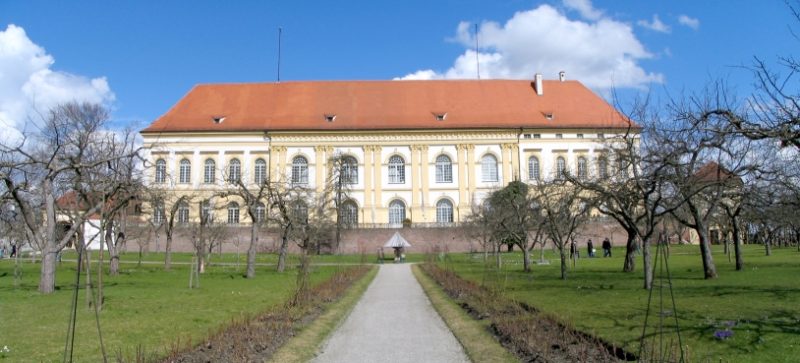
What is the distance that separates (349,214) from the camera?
58.8m

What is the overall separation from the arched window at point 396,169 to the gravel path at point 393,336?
46.1m

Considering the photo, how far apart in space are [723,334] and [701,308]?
3.57 m

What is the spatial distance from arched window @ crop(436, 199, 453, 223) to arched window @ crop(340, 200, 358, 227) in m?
8.45

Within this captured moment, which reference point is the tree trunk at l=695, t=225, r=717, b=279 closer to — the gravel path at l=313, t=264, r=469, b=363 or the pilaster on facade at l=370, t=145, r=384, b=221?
the gravel path at l=313, t=264, r=469, b=363

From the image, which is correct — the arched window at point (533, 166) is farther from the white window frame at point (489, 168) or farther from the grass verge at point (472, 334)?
the grass verge at point (472, 334)

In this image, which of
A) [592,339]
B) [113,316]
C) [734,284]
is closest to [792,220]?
[734,284]

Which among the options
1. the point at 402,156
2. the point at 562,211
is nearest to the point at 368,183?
the point at 402,156

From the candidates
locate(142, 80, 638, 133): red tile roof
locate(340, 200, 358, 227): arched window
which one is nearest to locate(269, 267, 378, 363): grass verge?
locate(340, 200, 358, 227): arched window

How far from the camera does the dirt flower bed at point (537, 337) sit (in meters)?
8.54

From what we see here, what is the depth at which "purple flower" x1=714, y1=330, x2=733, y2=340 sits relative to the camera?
30.1 ft

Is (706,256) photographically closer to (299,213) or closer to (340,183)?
(299,213)

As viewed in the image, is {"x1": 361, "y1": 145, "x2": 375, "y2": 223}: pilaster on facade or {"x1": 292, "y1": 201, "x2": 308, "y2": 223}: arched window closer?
{"x1": 292, "y1": 201, "x2": 308, "y2": 223}: arched window

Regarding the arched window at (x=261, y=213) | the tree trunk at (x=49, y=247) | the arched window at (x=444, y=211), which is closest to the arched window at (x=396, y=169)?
the arched window at (x=444, y=211)

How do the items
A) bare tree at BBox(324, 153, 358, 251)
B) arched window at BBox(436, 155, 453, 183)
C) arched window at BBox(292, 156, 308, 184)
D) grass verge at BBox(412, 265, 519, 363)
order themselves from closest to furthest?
grass verge at BBox(412, 265, 519, 363) → bare tree at BBox(324, 153, 358, 251) → arched window at BBox(292, 156, 308, 184) → arched window at BBox(436, 155, 453, 183)
